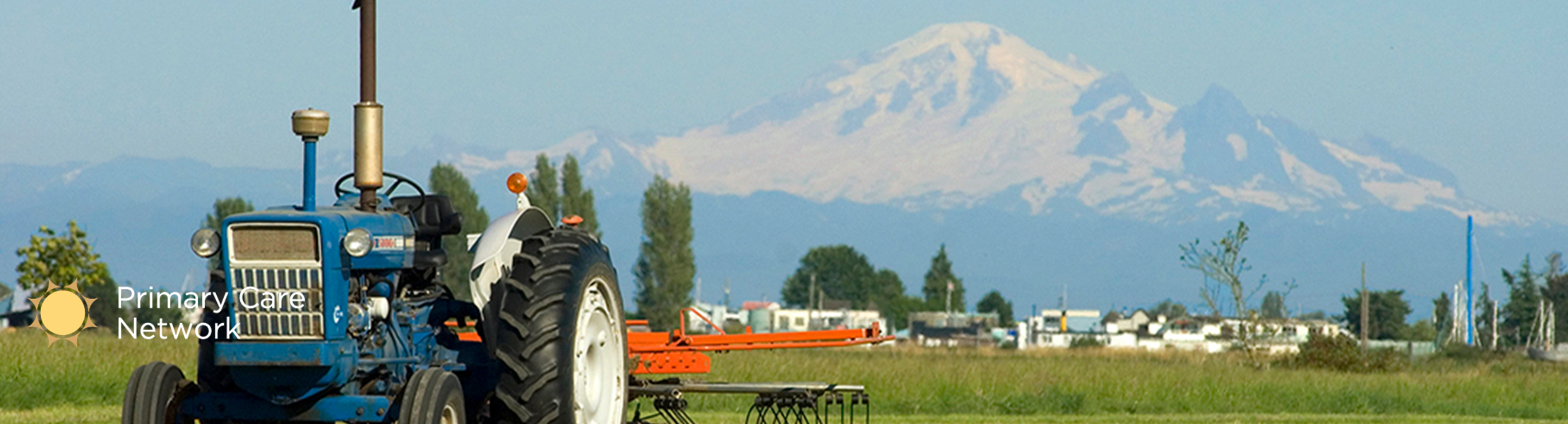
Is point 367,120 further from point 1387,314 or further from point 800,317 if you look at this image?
point 800,317

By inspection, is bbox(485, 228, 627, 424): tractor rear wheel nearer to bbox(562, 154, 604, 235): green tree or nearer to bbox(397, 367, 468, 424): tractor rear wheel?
bbox(397, 367, 468, 424): tractor rear wheel

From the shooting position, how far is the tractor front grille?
8383 millimetres

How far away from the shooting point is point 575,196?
64312mm

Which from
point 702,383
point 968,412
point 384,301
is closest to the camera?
point 384,301

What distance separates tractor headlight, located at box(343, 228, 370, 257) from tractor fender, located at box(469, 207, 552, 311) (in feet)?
1.98

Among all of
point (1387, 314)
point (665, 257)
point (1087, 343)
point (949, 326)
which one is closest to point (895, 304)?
point (949, 326)

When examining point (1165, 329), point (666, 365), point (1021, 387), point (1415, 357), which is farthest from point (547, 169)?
point (1165, 329)

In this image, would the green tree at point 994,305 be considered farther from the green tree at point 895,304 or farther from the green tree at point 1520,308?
the green tree at point 1520,308

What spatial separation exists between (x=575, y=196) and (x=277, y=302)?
5614 centimetres

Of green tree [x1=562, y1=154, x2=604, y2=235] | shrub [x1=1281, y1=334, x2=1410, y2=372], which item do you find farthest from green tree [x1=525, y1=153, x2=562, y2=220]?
shrub [x1=1281, y1=334, x2=1410, y2=372]

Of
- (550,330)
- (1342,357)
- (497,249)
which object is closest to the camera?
(550,330)

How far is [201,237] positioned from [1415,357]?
43.9m

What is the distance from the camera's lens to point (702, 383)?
1143cm

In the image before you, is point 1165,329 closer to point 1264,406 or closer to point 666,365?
point 1264,406
